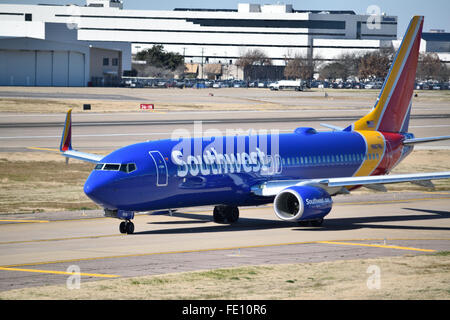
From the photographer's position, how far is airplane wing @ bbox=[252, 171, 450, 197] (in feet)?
130

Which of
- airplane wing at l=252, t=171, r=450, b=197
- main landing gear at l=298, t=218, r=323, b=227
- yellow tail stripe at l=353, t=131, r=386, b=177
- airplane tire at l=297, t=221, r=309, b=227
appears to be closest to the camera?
airplane wing at l=252, t=171, r=450, b=197

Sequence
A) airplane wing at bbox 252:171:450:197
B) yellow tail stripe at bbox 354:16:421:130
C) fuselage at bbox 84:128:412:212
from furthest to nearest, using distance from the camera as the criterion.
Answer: yellow tail stripe at bbox 354:16:421:130 → airplane wing at bbox 252:171:450:197 → fuselage at bbox 84:128:412:212

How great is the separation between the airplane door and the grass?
895 centimetres

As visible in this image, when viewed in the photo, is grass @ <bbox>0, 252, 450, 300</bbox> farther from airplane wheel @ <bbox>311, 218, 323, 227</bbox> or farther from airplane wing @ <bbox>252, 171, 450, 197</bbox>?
airplane wheel @ <bbox>311, 218, 323, 227</bbox>

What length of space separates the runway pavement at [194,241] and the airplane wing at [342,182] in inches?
76.0

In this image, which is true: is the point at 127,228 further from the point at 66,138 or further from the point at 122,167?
the point at 66,138

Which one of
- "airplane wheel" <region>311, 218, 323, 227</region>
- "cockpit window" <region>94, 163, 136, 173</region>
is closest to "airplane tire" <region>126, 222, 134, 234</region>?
"cockpit window" <region>94, 163, 136, 173</region>

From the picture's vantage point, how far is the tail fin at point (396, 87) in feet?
156

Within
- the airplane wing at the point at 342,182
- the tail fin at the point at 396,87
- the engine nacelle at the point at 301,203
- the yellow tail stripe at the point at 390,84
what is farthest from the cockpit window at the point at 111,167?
the yellow tail stripe at the point at 390,84

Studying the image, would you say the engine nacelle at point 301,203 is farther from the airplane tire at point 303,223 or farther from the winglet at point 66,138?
the winglet at point 66,138

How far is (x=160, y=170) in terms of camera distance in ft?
122
